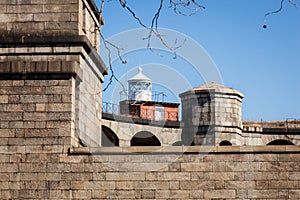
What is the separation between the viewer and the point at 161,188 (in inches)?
481

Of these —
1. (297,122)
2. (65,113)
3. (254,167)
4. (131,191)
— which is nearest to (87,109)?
(65,113)

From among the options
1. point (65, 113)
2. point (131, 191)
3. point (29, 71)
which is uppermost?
point (29, 71)

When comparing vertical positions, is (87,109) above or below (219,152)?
above

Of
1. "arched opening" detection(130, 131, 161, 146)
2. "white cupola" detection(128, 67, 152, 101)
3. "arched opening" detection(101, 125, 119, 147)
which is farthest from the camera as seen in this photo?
"white cupola" detection(128, 67, 152, 101)

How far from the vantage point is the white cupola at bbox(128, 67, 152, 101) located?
4128 cm

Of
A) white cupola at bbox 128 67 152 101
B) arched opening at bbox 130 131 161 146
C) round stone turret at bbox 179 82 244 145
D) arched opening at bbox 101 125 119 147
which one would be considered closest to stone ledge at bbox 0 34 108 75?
arched opening at bbox 101 125 119 147

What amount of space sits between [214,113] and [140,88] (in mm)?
17712

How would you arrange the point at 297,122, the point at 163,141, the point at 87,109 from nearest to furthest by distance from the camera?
the point at 87,109 → the point at 163,141 → the point at 297,122

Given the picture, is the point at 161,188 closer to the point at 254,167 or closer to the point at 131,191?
the point at 131,191

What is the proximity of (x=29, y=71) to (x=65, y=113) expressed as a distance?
1.08m

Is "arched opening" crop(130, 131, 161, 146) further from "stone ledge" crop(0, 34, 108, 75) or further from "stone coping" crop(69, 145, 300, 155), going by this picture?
"stone coping" crop(69, 145, 300, 155)

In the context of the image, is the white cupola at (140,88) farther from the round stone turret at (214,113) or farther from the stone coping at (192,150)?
the stone coping at (192,150)

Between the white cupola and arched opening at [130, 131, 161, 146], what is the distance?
11531mm

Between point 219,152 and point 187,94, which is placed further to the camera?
point 187,94
